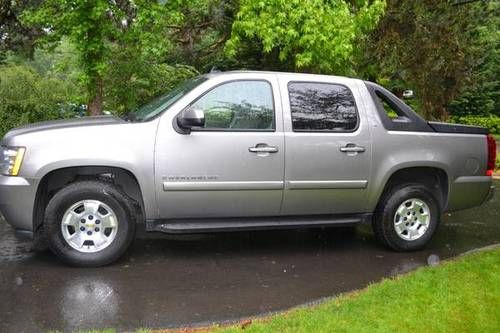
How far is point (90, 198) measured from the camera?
5340 mm

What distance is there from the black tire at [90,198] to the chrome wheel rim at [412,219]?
2858 mm

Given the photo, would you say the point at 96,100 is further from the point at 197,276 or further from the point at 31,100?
the point at 197,276

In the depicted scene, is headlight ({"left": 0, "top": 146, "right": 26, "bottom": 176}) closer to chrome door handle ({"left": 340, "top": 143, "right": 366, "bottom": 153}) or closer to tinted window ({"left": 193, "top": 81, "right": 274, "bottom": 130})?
tinted window ({"left": 193, "top": 81, "right": 274, "bottom": 130})

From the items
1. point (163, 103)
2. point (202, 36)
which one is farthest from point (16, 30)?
point (163, 103)

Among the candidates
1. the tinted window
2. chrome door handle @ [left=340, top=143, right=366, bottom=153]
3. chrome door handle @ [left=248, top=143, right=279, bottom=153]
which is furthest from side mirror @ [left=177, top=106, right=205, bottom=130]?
chrome door handle @ [left=340, top=143, right=366, bottom=153]

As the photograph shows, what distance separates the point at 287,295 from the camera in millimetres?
4891

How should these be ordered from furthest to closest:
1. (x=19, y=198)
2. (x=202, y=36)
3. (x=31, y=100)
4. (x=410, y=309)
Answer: (x=202, y=36) → (x=31, y=100) → (x=19, y=198) → (x=410, y=309)

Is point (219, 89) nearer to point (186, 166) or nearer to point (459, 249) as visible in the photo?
point (186, 166)

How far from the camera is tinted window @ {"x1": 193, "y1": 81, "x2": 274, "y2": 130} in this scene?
18.5 ft

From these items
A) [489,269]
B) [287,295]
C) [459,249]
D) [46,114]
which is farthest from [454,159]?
[46,114]

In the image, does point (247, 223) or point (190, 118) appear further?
point (247, 223)

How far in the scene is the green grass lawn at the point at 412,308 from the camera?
402cm

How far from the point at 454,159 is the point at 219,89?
107 inches

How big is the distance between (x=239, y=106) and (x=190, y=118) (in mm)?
651
